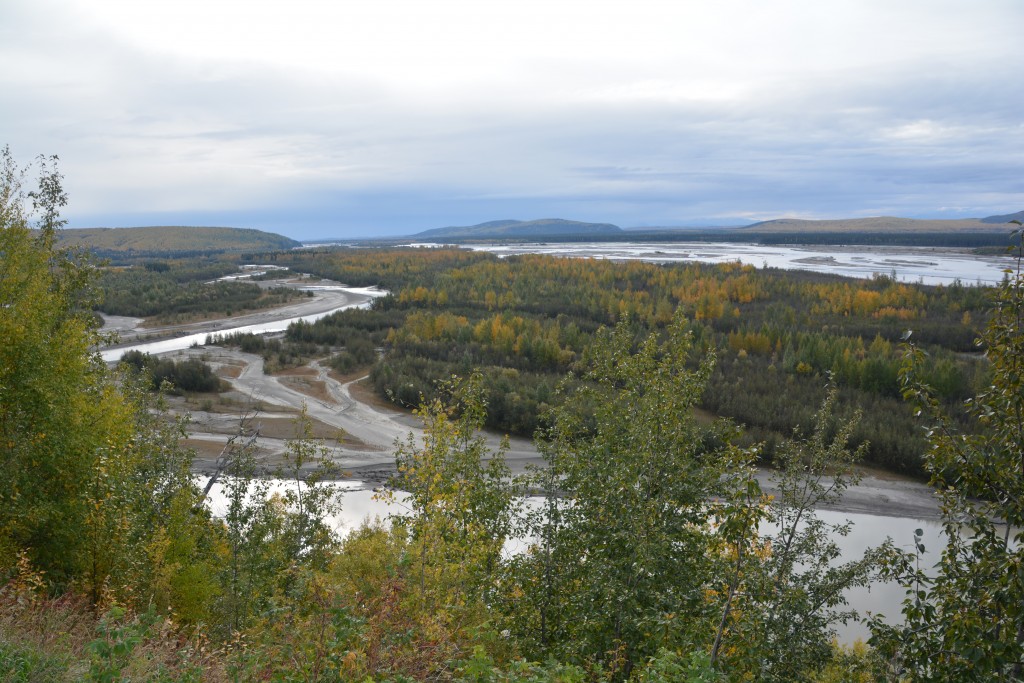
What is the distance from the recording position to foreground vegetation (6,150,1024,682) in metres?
5.56

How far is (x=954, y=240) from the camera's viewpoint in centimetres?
16738

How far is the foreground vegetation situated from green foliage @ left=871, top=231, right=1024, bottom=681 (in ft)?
0.07

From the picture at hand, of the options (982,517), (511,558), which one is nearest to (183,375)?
(511,558)

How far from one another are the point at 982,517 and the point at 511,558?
637 cm

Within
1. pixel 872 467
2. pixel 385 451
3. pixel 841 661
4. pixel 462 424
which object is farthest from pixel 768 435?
pixel 462 424

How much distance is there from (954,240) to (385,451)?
184 meters

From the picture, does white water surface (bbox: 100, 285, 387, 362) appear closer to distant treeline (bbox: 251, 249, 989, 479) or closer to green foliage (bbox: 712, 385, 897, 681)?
distant treeline (bbox: 251, 249, 989, 479)

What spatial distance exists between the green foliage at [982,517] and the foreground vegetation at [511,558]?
0.02m

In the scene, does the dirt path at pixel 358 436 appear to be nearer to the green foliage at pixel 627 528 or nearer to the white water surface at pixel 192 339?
the white water surface at pixel 192 339

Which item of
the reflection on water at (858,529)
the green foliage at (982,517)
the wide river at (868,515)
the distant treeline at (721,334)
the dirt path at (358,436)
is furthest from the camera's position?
the distant treeline at (721,334)

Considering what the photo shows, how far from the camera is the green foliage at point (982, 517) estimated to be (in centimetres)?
504

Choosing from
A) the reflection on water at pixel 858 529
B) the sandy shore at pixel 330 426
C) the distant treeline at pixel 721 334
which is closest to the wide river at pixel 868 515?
the reflection on water at pixel 858 529

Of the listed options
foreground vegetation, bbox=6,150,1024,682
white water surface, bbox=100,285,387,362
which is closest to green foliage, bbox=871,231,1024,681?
foreground vegetation, bbox=6,150,1024,682

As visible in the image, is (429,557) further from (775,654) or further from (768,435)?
(768,435)
